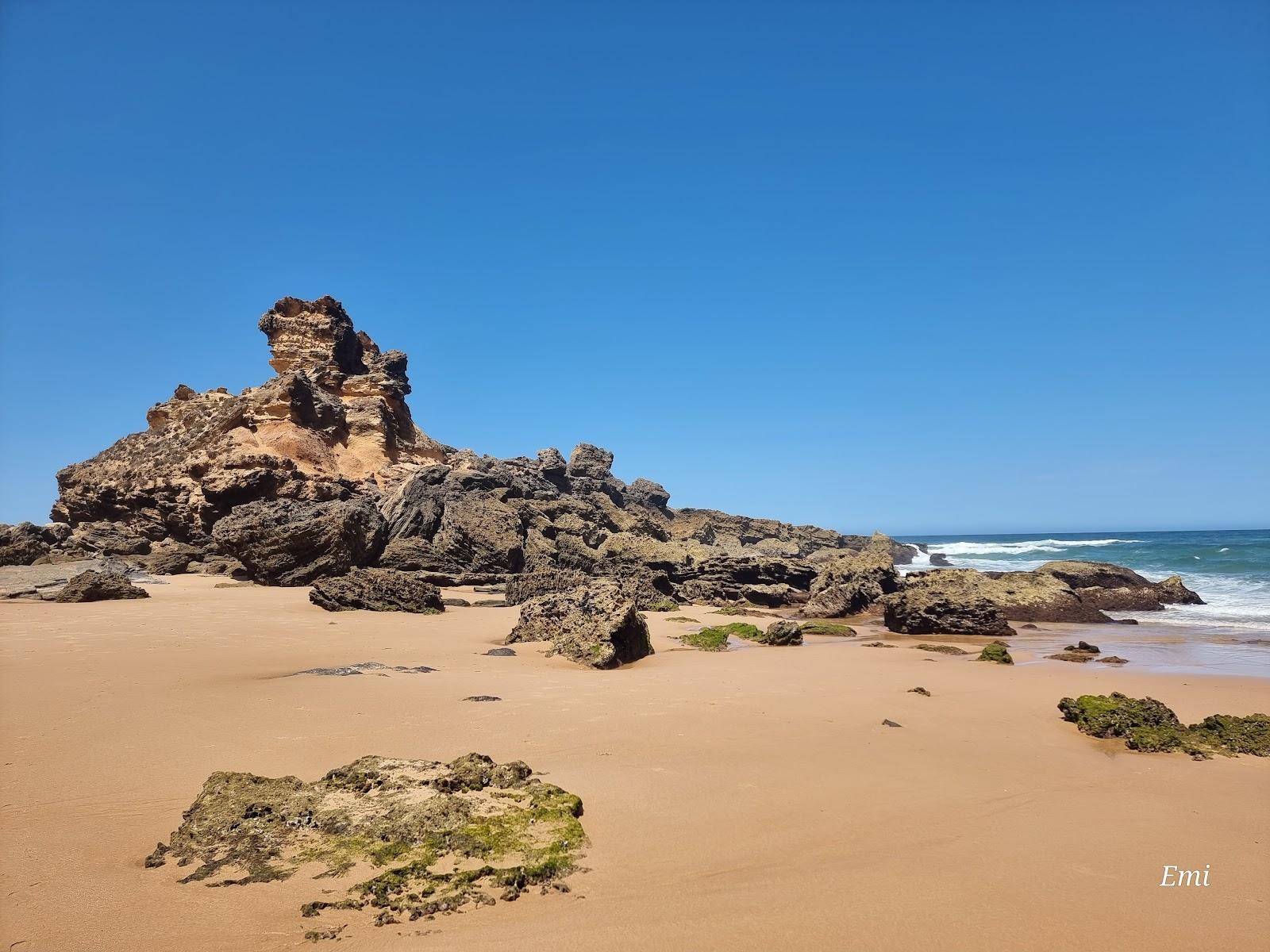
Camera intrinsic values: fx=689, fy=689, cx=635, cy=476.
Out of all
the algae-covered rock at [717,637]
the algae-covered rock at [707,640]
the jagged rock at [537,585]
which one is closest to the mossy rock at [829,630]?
the algae-covered rock at [717,637]

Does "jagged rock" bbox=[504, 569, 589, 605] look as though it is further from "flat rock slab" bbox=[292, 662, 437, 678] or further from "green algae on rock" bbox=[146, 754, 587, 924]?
"green algae on rock" bbox=[146, 754, 587, 924]

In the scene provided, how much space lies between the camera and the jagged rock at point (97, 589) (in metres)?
11.1

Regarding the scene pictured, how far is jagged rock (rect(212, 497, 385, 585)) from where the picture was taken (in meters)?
14.5

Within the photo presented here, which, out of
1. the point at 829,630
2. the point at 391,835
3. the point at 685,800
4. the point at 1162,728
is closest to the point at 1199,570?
the point at 829,630

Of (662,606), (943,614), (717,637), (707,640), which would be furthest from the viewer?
(662,606)

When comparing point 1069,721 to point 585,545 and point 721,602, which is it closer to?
point 721,602

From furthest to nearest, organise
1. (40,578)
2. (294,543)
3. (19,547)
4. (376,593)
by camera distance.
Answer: (19,547), (294,543), (40,578), (376,593)

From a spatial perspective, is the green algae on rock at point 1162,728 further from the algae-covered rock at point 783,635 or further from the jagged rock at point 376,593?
the jagged rock at point 376,593

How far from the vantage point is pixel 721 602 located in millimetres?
19125

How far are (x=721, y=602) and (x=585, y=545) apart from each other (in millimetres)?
5151

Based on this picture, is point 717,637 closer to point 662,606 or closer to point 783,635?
point 783,635

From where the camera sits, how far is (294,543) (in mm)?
14586

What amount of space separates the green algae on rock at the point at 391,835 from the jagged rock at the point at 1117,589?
20.0 meters

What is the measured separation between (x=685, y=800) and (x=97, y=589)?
11.9m
